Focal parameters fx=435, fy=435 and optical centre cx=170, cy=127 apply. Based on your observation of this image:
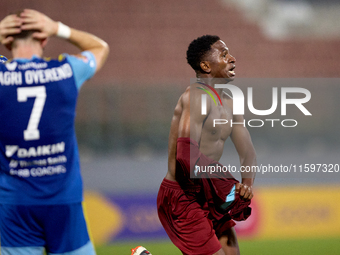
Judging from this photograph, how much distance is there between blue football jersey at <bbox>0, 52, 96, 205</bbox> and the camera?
1.76 metres

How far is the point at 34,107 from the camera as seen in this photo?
1.77 meters

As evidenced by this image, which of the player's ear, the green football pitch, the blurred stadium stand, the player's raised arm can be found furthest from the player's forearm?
the blurred stadium stand

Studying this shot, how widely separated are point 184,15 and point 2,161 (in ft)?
26.7

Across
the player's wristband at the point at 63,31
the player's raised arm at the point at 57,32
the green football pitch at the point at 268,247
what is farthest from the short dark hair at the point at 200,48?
the green football pitch at the point at 268,247

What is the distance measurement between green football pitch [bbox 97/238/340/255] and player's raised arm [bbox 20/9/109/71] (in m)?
3.09

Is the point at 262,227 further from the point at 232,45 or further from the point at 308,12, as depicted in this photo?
the point at 308,12

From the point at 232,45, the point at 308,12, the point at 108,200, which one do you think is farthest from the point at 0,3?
the point at 308,12

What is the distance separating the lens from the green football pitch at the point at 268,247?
4.61 m

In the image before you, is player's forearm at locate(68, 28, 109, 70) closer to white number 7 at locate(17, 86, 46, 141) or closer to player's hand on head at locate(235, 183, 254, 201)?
white number 7 at locate(17, 86, 46, 141)

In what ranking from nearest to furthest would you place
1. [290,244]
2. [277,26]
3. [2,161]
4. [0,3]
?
[2,161]
[290,244]
[0,3]
[277,26]

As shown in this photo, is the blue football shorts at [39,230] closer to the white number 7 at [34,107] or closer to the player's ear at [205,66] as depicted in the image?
the white number 7 at [34,107]

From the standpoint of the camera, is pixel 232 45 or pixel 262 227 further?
pixel 232 45

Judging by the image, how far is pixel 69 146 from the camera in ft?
6.07

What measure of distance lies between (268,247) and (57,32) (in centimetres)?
377
